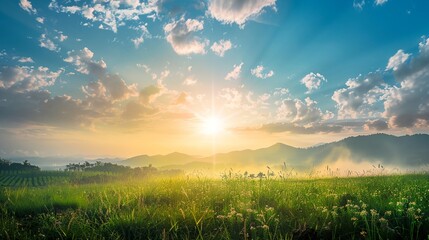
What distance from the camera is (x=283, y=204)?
8008mm

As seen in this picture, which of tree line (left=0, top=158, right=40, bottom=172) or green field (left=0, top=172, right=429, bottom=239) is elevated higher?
tree line (left=0, top=158, right=40, bottom=172)

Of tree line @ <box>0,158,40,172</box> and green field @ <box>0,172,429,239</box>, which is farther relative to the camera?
tree line @ <box>0,158,40,172</box>

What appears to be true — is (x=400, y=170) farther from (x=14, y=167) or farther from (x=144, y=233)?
(x=14, y=167)

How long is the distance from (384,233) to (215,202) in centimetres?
440

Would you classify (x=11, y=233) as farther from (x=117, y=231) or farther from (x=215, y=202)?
(x=215, y=202)

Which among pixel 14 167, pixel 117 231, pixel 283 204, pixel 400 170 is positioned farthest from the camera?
pixel 14 167

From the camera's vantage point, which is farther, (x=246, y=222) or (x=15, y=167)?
(x=15, y=167)

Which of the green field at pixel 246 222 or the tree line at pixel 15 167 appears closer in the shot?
the green field at pixel 246 222

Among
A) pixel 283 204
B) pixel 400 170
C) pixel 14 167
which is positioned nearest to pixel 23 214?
pixel 283 204

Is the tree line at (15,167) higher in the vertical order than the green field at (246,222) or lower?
higher

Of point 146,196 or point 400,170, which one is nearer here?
point 146,196

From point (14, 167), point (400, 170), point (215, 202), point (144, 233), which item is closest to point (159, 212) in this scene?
point (144, 233)

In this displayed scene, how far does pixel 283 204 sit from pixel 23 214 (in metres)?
7.13

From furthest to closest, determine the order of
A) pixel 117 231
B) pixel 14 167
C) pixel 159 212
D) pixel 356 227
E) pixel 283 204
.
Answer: pixel 14 167
pixel 283 204
pixel 159 212
pixel 117 231
pixel 356 227
